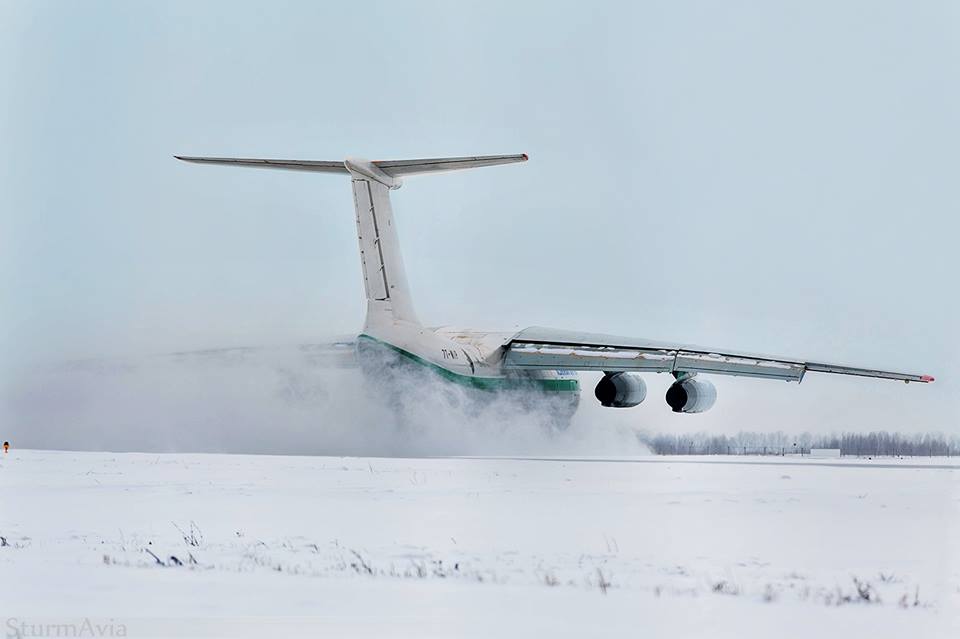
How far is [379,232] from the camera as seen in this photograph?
22.7m

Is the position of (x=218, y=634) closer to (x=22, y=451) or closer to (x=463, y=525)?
(x=463, y=525)

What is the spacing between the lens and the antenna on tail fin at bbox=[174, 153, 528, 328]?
2206 centimetres

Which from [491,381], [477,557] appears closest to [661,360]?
[491,381]

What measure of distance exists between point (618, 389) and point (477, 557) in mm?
15184

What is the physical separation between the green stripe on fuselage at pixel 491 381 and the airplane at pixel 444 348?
0.09 ft

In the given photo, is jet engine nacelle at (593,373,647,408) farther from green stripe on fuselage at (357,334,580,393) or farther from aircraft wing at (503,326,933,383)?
green stripe on fuselage at (357,334,580,393)

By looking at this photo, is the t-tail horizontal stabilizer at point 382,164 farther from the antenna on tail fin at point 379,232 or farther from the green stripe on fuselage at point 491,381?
the green stripe on fuselage at point 491,381

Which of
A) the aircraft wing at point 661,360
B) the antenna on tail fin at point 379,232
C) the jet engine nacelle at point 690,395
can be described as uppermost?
the antenna on tail fin at point 379,232

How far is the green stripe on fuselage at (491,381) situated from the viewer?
73.6 feet

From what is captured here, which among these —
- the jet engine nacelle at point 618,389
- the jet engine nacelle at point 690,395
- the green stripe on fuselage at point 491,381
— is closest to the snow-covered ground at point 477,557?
the green stripe on fuselage at point 491,381

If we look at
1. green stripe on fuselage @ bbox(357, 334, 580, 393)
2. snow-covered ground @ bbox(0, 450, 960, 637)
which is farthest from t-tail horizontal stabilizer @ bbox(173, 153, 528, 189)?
snow-covered ground @ bbox(0, 450, 960, 637)

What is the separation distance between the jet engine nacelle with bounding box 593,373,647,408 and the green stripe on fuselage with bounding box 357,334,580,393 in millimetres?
2202

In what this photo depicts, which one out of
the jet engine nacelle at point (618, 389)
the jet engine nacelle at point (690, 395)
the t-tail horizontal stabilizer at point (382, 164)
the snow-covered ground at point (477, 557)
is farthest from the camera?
the jet engine nacelle at point (618, 389)

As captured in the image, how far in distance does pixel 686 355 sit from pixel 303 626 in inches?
630
